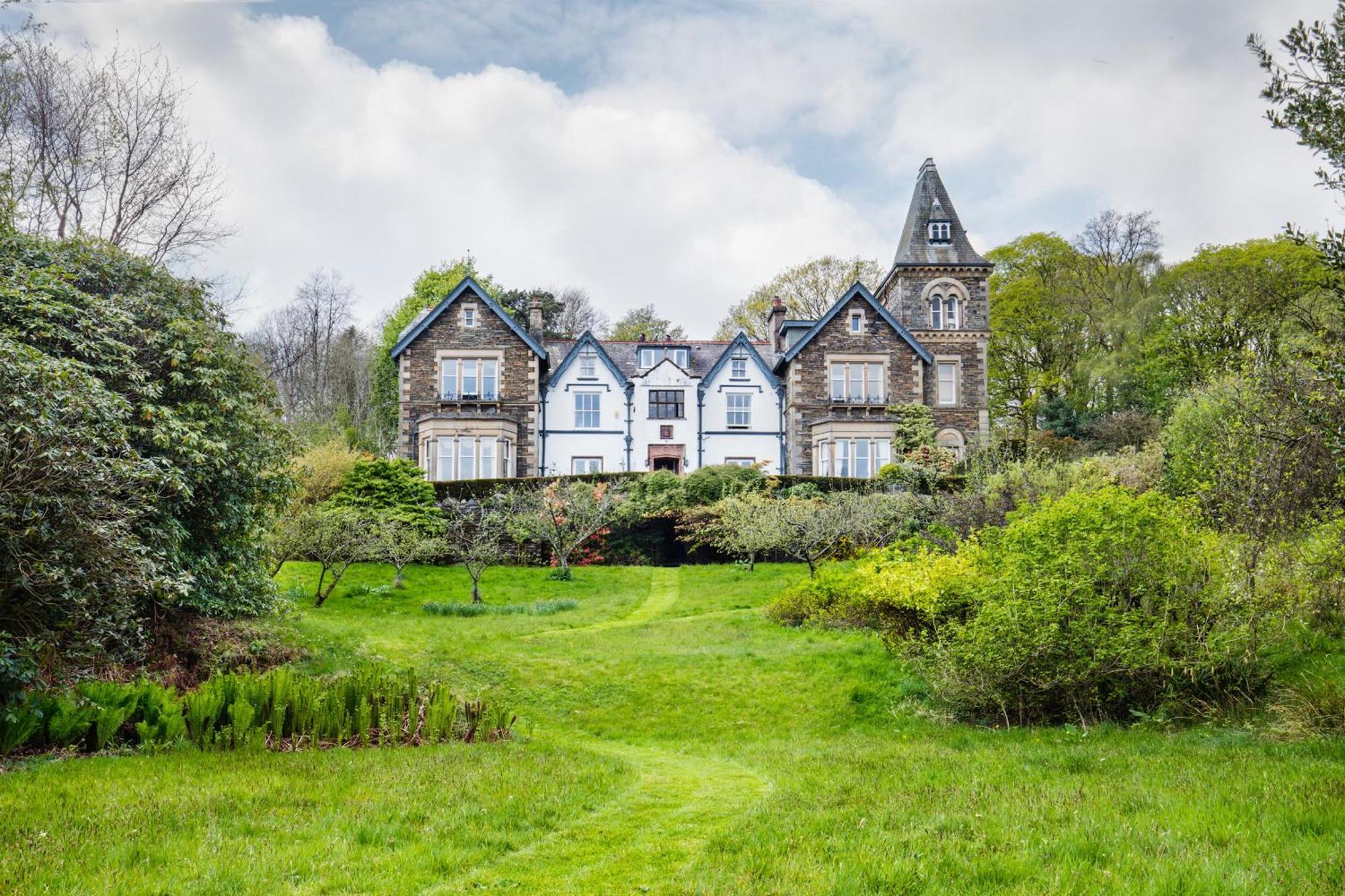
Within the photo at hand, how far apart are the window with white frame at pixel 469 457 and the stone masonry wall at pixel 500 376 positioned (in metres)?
0.95

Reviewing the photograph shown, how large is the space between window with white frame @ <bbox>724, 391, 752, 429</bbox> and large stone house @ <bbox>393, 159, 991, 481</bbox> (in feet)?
0.19

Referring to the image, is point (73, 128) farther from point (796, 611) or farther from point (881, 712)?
point (881, 712)

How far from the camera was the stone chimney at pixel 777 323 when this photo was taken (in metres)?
41.4

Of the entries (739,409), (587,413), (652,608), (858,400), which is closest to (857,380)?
(858,400)

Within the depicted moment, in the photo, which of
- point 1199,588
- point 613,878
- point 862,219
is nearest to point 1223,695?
point 1199,588

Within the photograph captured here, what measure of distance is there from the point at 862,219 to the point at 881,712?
39665mm

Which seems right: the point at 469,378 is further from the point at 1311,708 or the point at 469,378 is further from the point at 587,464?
the point at 1311,708

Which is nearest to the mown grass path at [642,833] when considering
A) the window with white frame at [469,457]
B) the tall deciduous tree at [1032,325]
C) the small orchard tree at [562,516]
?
the small orchard tree at [562,516]

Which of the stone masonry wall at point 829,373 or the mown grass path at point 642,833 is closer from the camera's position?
the mown grass path at point 642,833

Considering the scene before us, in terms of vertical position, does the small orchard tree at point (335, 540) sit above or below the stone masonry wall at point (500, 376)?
below

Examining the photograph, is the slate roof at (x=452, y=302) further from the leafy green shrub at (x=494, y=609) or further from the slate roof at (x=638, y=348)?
the leafy green shrub at (x=494, y=609)

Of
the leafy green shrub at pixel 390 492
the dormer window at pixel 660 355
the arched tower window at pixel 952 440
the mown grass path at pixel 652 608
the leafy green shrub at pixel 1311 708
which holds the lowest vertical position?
the mown grass path at pixel 652 608

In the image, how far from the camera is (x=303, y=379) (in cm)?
5303

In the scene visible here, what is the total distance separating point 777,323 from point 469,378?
14309 millimetres
